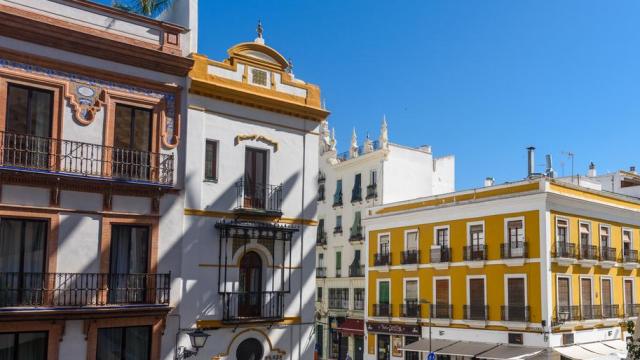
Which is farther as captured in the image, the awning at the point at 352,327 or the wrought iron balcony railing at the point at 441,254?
the awning at the point at 352,327

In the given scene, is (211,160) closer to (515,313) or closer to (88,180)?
(88,180)

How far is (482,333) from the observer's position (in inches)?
1336

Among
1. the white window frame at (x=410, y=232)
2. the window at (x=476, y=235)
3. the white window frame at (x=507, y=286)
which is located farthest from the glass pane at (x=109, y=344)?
the white window frame at (x=410, y=232)

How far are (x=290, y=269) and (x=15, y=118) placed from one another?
311 inches

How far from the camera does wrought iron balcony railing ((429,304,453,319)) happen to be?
35.7 m

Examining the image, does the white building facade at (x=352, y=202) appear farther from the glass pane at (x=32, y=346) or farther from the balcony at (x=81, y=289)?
the glass pane at (x=32, y=346)

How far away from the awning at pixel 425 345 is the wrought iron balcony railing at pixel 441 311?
4.07ft

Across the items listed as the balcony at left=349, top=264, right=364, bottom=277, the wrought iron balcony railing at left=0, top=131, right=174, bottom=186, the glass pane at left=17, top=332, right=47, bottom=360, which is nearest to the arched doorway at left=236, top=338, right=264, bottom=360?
the wrought iron balcony railing at left=0, top=131, right=174, bottom=186

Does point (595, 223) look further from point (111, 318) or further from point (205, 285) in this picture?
point (111, 318)

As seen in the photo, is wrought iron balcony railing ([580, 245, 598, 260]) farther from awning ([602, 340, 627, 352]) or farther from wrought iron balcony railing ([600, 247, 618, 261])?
awning ([602, 340, 627, 352])

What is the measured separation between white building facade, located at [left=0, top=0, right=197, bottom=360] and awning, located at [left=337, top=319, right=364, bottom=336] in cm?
2802

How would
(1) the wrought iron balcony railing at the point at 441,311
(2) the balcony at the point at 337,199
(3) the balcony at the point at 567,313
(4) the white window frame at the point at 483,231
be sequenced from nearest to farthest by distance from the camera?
(3) the balcony at the point at 567,313, (4) the white window frame at the point at 483,231, (1) the wrought iron balcony railing at the point at 441,311, (2) the balcony at the point at 337,199

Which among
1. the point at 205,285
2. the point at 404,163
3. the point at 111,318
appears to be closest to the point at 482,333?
the point at 404,163

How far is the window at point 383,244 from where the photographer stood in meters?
40.3
